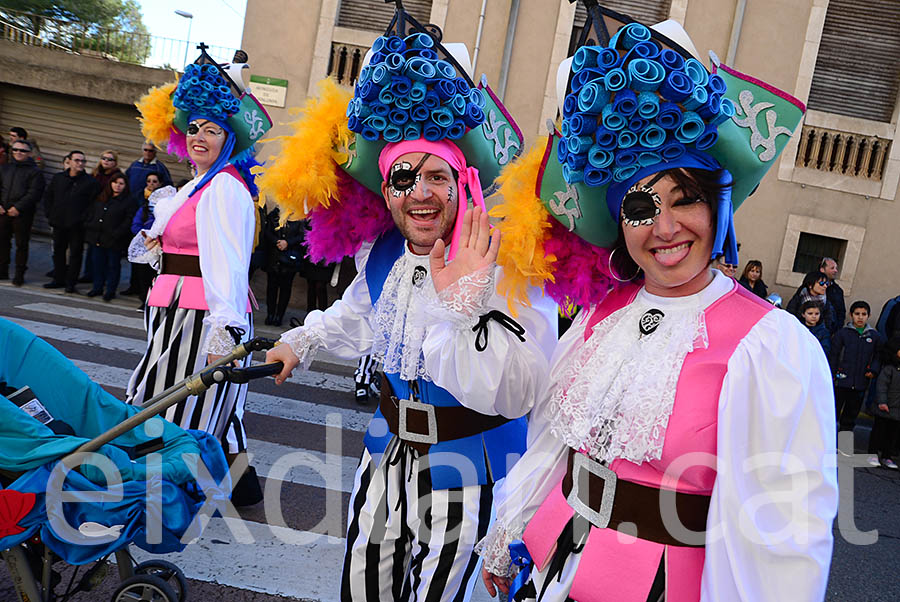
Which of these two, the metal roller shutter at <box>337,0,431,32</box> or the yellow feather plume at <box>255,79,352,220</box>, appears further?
the metal roller shutter at <box>337,0,431,32</box>

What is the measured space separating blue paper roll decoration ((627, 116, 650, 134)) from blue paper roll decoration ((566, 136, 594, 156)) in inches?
4.6

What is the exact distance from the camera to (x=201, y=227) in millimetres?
3781

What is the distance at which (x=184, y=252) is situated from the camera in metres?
3.93

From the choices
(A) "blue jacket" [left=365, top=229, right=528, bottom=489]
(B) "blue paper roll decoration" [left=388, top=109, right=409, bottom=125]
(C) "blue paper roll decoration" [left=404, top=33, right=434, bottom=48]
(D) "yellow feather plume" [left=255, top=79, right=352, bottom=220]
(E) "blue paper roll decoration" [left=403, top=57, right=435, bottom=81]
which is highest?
(C) "blue paper roll decoration" [left=404, top=33, right=434, bottom=48]

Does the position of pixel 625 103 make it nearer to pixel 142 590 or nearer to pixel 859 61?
pixel 142 590

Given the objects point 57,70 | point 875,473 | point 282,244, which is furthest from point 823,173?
point 57,70

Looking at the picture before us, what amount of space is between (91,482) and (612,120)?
2197 mm

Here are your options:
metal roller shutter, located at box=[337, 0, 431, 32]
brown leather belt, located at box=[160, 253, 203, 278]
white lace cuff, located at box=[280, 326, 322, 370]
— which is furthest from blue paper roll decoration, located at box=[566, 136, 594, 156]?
metal roller shutter, located at box=[337, 0, 431, 32]

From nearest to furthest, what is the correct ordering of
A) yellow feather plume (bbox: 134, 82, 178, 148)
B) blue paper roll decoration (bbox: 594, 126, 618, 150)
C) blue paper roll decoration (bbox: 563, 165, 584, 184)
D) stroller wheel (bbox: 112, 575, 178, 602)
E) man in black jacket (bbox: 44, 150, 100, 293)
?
blue paper roll decoration (bbox: 594, 126, 618, 150)
blue paper roll decoration (bbox: 563, 165, 584, 184)
stroller wheel (bbox: 112, 575, 178, 602)
yellow feather plume (bbox: 134, 82, 178, 148)
man in black jacket (bbox: 44, 150, 100, 293)

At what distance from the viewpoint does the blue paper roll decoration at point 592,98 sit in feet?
5.90

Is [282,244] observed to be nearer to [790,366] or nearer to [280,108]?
[280,108]

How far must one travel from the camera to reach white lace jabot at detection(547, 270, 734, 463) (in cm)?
179

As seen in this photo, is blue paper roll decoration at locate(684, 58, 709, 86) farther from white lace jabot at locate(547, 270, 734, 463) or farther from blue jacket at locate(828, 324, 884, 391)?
blue jacket at locate(828, 324, 884, 391)

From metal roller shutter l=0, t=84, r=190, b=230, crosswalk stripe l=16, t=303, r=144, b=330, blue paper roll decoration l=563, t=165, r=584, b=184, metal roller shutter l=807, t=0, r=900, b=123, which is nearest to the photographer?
blue paper roll decoration l=563, t=165, r=584, b=184
